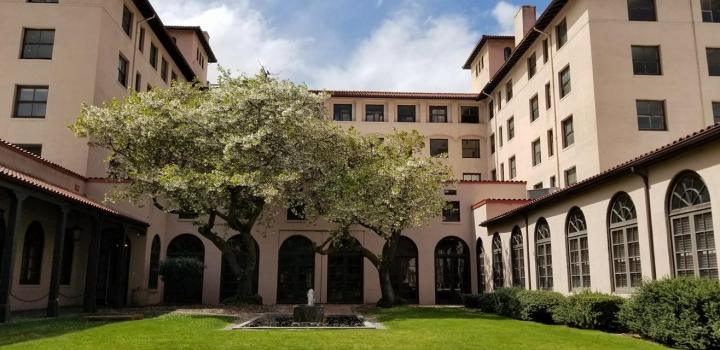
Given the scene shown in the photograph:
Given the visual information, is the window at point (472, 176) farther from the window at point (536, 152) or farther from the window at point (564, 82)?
the window at point (564, 82)

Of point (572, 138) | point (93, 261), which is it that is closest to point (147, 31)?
point (93, 261)

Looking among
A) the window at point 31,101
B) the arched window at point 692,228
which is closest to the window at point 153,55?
the window at point 31,101

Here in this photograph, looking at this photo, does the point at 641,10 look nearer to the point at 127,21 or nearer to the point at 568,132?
the point at 568,132

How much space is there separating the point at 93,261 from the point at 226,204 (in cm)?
528

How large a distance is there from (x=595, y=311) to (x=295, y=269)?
17.2 meters

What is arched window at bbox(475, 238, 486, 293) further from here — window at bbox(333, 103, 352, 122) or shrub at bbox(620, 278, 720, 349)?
window at bbox(333, 103, 352, 122)

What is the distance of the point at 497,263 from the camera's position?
25.9m

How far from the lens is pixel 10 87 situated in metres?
24.2

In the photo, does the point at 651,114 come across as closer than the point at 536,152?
Yes

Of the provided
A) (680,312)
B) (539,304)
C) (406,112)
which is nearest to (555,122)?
(539,304)

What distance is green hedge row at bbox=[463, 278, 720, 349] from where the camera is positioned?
10.5 meters

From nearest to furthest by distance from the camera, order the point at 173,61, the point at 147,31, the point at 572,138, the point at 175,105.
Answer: the point at 175,105 < the point at 572,138 < the point at 147,31 < the point at 173,61

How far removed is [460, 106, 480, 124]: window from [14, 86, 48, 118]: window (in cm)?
2635

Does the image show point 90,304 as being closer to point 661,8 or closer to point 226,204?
point 226,204
